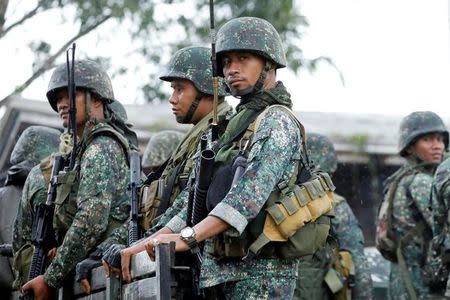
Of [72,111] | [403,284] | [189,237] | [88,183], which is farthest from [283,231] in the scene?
[403,284]

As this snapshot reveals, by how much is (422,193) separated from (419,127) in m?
0.90

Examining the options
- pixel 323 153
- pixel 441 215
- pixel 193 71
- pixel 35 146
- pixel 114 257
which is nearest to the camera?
pixel 114 257

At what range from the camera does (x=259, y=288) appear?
5.91 meters

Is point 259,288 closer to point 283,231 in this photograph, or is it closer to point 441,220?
point 283,231

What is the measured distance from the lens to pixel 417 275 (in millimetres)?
10836

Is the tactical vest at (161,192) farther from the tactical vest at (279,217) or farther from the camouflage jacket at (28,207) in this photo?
the tactical vest at (279,217)

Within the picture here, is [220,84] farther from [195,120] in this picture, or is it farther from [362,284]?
[362,284]

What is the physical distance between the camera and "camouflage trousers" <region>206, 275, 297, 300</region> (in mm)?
5902

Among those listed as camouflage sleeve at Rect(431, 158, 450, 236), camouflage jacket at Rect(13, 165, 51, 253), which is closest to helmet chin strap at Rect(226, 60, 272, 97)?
camouflage jacket at Rect(13, 165, 51, 253)

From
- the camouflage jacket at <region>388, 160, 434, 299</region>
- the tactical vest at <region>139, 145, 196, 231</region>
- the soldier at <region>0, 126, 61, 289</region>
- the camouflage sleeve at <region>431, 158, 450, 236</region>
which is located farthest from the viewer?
the camouflage jacket at <region>388, 160, 434, 299</region>

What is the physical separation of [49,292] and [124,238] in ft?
2.08

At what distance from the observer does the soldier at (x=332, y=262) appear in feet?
35.1

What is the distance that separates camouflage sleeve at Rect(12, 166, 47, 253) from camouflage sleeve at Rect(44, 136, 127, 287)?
32.7 inches

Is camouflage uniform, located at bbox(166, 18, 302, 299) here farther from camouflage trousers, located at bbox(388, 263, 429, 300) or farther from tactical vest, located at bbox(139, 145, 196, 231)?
camouflage trousers, located at bbox(388, 263, 429, 300)
